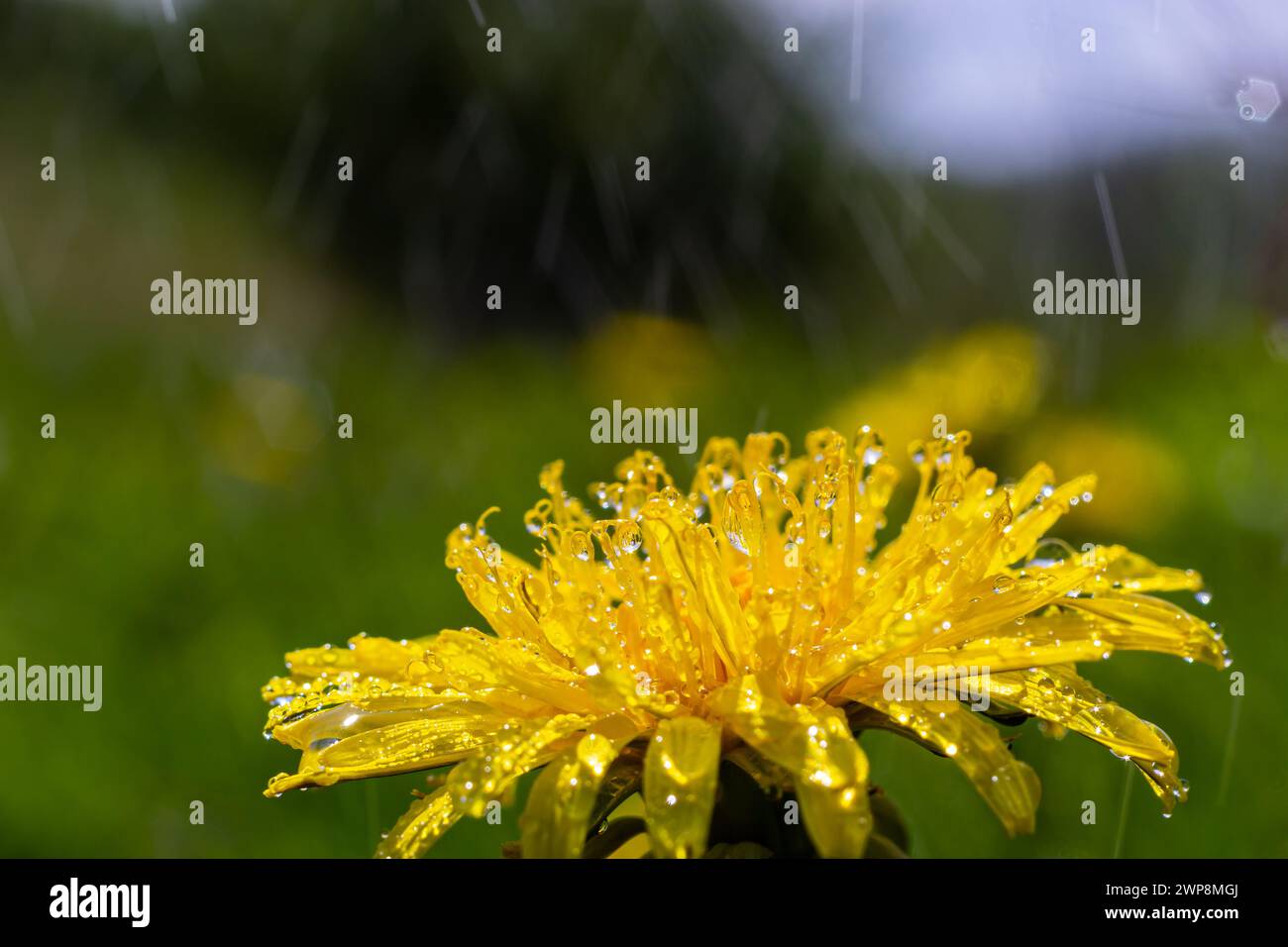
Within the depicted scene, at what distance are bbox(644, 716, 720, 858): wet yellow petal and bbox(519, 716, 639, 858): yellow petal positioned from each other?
40mm

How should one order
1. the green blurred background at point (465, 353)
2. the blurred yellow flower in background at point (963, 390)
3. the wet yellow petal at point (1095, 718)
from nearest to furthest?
the wet yellow petal at point (1095, 718) < the green blurred background at point (465, 353) < the blurred yellow flower in background at point (963, 390)

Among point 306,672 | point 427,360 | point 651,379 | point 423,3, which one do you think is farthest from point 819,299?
point 306,672

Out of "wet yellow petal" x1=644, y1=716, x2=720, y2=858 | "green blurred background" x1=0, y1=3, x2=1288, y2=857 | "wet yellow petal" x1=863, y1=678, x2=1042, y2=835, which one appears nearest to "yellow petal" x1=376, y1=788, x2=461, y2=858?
"wet yellow petal" x1=644, y1=716, x2=720, y2=858

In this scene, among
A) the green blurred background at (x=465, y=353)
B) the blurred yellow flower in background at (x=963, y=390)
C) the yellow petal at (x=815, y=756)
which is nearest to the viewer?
the yellow petal at (x=815, y=756)

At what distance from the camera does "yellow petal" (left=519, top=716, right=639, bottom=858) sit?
74cm

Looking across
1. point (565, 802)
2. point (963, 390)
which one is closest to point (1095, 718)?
point (565, 802)

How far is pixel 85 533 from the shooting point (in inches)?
108

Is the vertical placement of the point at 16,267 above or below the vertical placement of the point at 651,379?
above

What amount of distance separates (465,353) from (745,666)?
145 inches

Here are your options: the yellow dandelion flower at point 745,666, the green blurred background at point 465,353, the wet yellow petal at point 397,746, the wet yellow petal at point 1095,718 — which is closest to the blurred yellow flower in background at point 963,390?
the green blurred background at point 465,353

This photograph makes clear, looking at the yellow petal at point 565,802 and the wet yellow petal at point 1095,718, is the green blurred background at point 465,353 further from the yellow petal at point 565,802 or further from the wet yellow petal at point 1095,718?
the yellow petal at point 565,802

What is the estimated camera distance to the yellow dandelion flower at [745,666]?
30.0 inches
